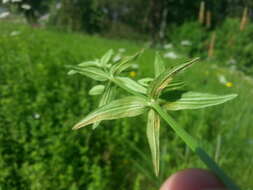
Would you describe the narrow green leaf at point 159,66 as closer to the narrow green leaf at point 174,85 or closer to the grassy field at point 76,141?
the narrow green leaf at point 174,85

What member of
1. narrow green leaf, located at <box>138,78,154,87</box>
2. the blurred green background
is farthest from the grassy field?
narrow green leaf, located at <box>138,78,154,87</box>

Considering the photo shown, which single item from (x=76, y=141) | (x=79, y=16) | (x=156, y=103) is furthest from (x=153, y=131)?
(x=79, y=16)

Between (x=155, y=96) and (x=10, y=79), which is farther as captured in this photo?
(x=10, y=79)

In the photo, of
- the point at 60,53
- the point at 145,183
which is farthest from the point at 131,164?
the point at 60,53

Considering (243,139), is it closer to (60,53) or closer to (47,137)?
(47,137)

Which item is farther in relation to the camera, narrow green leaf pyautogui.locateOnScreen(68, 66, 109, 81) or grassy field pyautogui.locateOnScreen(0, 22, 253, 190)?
grassy field pyautogui.locateOnScreen(0, 22, 253, 190)

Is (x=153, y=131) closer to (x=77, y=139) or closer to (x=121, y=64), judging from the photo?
(x=121, y=64)

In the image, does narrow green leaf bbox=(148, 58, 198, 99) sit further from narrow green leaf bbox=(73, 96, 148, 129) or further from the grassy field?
the grassy field
